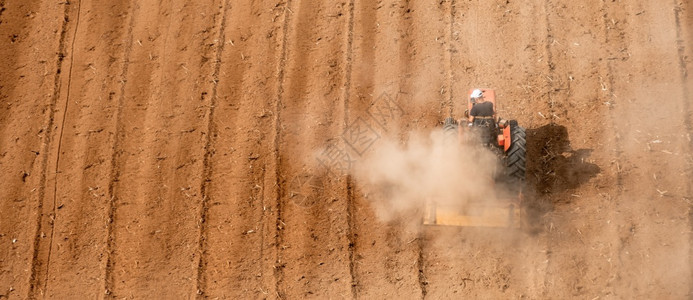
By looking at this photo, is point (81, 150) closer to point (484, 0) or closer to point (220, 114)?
point (220, 114)

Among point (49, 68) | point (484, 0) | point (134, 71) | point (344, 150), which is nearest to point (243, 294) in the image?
point (344, 150)

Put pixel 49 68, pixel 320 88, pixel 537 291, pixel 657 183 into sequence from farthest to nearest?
pixel 49 68
pixel 320 88
pixel 657 183
pixel 537 291

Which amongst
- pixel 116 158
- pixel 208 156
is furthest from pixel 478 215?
pixel 116 158

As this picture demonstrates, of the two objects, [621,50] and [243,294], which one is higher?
[621,50]

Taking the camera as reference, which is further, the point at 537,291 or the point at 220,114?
the point at 220,114

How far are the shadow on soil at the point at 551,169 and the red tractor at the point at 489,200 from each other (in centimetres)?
65

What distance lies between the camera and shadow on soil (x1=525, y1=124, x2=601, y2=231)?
1045 centimetres

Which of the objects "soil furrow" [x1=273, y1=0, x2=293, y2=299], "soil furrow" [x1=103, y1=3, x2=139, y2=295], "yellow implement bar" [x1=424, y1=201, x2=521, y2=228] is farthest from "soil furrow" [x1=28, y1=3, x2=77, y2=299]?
"yellow implement bar" [x1=424, y1=201, x2=521, y2=228]

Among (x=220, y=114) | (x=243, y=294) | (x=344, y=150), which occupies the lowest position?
(x=243, y=294)

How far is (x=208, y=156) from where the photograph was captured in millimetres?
11648

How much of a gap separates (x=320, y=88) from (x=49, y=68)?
5.64 meters

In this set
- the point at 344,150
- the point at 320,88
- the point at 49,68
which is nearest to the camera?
the point at 344,150

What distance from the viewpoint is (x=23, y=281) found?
10672mm

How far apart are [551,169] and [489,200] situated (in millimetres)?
1718
